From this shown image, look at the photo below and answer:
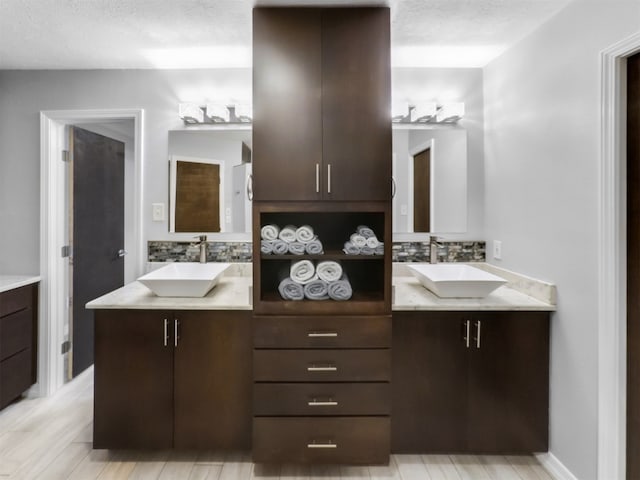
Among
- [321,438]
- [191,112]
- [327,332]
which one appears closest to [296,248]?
[327,332]

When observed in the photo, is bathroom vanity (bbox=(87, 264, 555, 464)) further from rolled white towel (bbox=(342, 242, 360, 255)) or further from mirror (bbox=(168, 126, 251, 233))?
mirror (bbox=(168, 126, 251, 233))

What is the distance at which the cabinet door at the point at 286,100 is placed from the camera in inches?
72.1

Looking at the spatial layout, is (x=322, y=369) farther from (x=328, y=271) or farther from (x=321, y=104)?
(x=321, y=104)

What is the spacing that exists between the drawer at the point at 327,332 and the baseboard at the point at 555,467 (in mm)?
1013

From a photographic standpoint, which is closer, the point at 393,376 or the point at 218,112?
the point at 393,376

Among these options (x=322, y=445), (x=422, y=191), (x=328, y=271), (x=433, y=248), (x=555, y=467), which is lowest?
(x=555, y=467)

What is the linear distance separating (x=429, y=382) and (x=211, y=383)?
3.60 ft

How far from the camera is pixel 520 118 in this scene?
221 centimetres

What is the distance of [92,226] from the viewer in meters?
3.08

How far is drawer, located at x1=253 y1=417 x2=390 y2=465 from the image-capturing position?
1.85 m

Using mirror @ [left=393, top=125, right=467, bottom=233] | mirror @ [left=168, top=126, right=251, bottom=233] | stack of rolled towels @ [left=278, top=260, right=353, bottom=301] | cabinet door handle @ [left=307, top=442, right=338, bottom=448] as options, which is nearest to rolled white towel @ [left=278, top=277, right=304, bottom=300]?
stack of rolled towels @ [left=278, top=260, right=353, bottom=301]

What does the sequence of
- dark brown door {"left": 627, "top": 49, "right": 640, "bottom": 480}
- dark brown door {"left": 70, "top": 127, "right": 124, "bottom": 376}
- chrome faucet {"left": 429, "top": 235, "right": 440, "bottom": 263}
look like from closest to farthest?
dark brown door {"left": 627, "top": 49, "right": 640, "bottom": 480}
chrome faucet {"left": 429, "top": 235, "right": 440, "bottom": 263}
dark brown door {"left": 70, "top": 127, "right": 124, "bottom": 376}

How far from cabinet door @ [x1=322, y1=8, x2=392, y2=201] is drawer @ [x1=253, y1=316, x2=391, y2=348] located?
59cm

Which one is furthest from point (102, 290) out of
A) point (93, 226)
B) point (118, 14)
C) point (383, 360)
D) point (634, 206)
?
point (634, 206)
